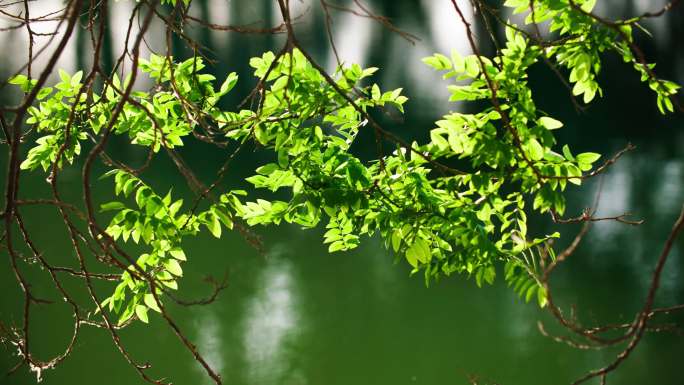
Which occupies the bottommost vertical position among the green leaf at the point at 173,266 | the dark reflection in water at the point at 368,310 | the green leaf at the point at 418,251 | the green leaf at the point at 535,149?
the dark reflection in water at the point at 368,310

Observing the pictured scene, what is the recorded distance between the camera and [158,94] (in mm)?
1744

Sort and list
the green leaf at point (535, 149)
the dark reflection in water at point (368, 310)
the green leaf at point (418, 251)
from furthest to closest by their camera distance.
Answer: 1. the dark reflection in water at point (368, 310)
2. the green leaf at point (418, 251)
3. the green leaf at point (535, 149)

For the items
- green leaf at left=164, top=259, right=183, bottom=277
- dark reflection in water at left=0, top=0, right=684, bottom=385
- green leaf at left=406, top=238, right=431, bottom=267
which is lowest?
dark reflection in water at left=0, top=0, right=684, bottom=385

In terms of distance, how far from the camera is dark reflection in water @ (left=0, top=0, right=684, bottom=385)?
409 centimetres

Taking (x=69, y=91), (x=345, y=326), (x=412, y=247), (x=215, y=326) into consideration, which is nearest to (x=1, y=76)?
(x=215, y=326)

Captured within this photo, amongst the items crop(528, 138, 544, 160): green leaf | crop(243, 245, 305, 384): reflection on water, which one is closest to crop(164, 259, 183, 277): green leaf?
crop(528, 138, 544, 160): green leaf

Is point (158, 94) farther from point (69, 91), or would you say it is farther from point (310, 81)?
point (310, 81)

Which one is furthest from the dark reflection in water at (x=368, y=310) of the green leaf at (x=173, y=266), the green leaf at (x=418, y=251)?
the green leaf at (x=418, y=251)

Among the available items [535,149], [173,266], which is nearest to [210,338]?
[173,266]

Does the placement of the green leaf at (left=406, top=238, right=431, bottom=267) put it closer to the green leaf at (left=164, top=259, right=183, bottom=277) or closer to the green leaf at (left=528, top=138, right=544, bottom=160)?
the green leaf at (left=528, top=138, right=544, bottom=160)

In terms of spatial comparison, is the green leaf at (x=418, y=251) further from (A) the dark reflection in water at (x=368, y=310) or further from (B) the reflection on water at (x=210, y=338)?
(B) the reflection on water at (x=210, y=338)

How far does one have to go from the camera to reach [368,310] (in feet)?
14.7

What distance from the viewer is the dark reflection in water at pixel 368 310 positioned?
4.09 metres

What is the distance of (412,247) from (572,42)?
0.50m
